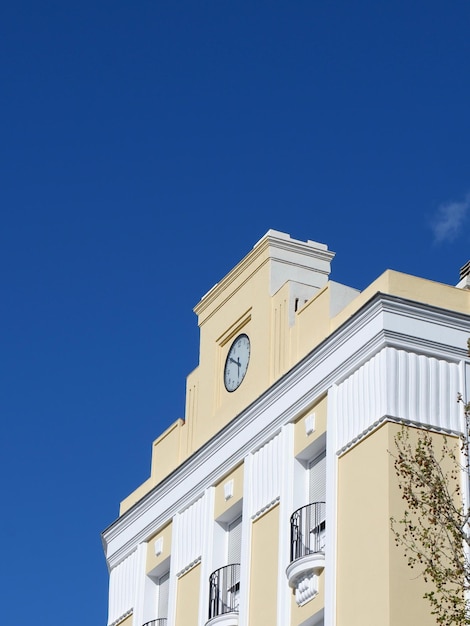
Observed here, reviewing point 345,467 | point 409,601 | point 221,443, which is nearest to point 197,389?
point 221,443

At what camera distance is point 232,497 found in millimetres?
31891

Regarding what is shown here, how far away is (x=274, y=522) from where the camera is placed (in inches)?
1180

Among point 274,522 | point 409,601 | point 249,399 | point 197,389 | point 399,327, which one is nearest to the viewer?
point 409,601

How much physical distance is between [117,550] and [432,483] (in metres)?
14.2

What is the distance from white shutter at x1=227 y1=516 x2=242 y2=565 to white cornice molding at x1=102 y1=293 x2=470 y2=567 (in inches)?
40.8

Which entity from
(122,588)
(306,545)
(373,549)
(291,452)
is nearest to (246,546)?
(291,452)

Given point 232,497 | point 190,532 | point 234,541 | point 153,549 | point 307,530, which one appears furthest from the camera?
point 153,549

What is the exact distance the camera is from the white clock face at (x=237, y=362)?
108 feet

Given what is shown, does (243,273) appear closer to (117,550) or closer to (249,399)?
(249,399)

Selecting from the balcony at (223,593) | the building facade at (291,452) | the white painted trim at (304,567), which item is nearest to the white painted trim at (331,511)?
the building facade at (291,452)

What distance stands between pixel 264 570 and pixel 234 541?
→ 7.33ft

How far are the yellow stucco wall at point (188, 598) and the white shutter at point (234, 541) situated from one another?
0.84m

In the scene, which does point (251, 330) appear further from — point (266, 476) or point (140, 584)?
point (140, 584)

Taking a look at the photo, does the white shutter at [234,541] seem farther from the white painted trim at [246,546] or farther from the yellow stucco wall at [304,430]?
the yellow stucco wall at [304,430]
